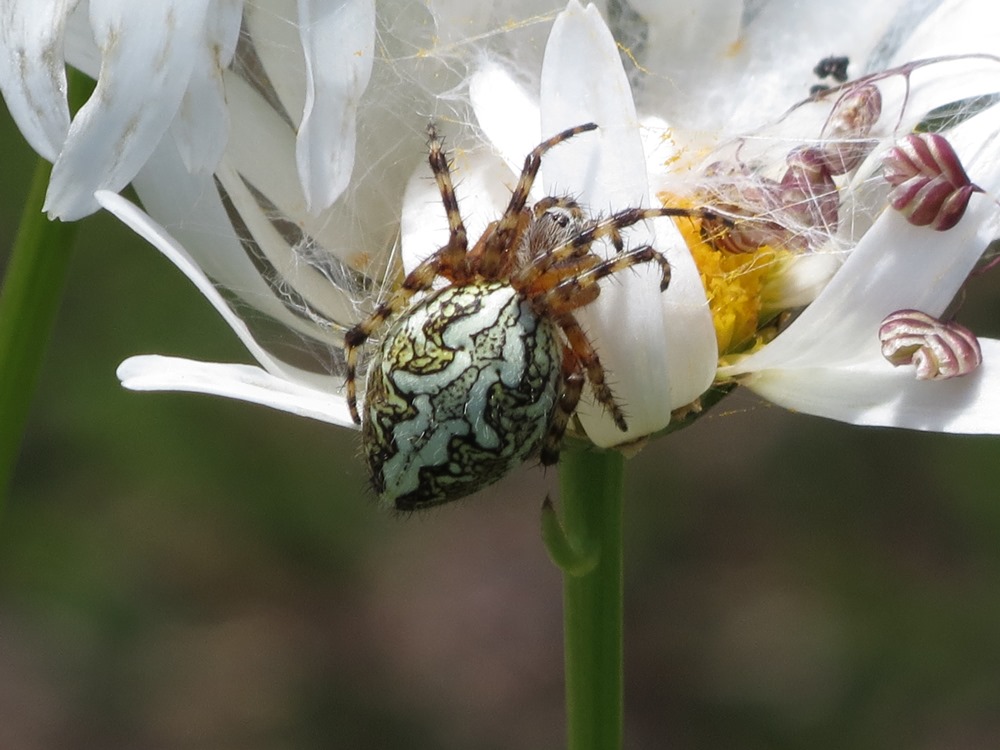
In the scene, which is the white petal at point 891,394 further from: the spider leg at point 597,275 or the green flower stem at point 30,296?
the green flower stem at point 30,296

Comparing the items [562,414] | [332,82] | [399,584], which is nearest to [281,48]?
[332,82]

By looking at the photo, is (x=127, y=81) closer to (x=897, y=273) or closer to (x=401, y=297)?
(x=401, y=297)

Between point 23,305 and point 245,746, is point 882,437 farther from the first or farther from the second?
point 23,305

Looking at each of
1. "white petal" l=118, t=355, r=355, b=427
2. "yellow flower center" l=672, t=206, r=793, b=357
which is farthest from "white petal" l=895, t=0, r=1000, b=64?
"white petal" l=118, t=355, r=355, b=427

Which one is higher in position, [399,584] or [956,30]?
[956,30]

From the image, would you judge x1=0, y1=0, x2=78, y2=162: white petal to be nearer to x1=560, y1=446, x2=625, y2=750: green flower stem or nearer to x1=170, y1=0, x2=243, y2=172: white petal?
x1=170, y1=0, x2=243, y2=172: white petal

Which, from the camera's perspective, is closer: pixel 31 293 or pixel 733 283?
pixel 31 293

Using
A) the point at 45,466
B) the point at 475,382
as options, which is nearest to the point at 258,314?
the point at 475,382
